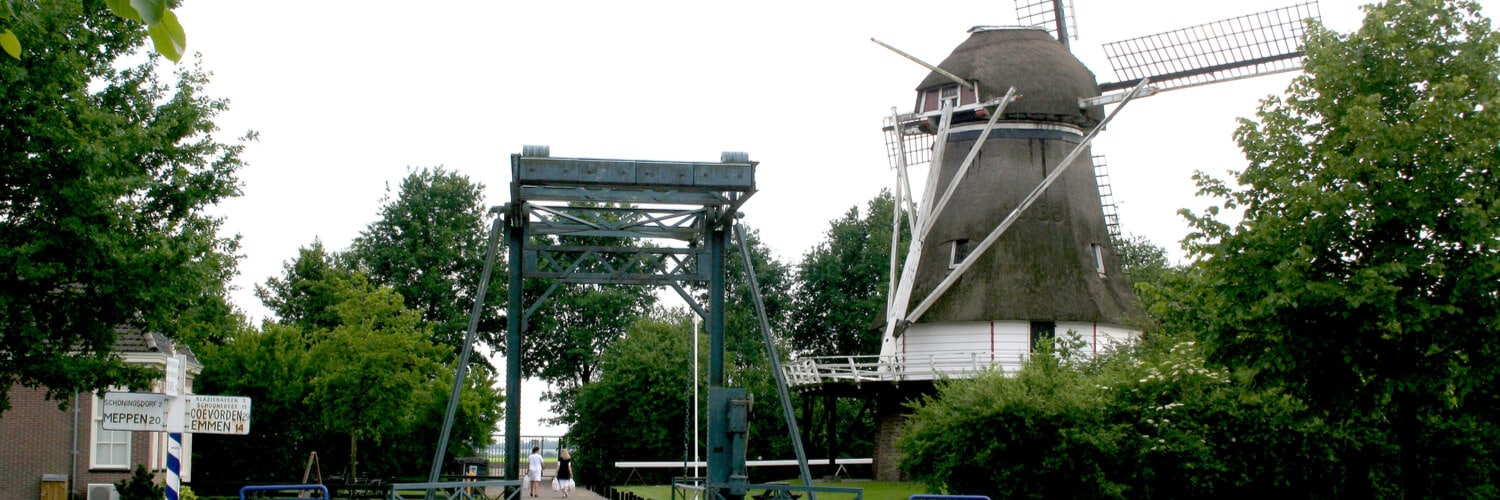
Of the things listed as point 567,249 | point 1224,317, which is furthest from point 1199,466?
point 567,249

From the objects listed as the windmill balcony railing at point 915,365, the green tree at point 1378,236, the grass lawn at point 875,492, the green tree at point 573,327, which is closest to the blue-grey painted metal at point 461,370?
the green tree at point 1378,236

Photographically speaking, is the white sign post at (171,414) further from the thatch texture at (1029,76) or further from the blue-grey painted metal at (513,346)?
the thatch texture at (1029,76)

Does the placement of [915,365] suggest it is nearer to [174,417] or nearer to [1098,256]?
[1098,256]

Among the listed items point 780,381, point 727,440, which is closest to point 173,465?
point 727,440

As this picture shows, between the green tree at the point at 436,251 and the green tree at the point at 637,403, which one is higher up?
the green tree at the point at 436,251

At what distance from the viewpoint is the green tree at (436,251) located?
56094 mm

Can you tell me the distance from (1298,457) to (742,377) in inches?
1065

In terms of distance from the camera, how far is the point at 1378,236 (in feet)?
60.7

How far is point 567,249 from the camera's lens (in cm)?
2069

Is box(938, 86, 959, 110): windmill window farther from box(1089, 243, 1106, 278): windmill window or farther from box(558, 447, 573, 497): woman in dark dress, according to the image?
box(558, 447, 573, 497): woman in dark dress

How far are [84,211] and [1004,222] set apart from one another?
83.7ft

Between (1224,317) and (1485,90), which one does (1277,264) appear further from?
(1485,90)

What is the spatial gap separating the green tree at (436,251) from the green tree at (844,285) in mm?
12903

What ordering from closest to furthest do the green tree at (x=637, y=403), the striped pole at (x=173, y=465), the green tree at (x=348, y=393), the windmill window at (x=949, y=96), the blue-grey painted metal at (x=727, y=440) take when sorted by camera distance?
the striped pole at (x=173, y=465)
the blue-grey painted metal at (x=727, y=440)
the green tree at (x=348, y=393)
the windmill window at (x=949, y=96)
the green tree at (x=637, y=403)
